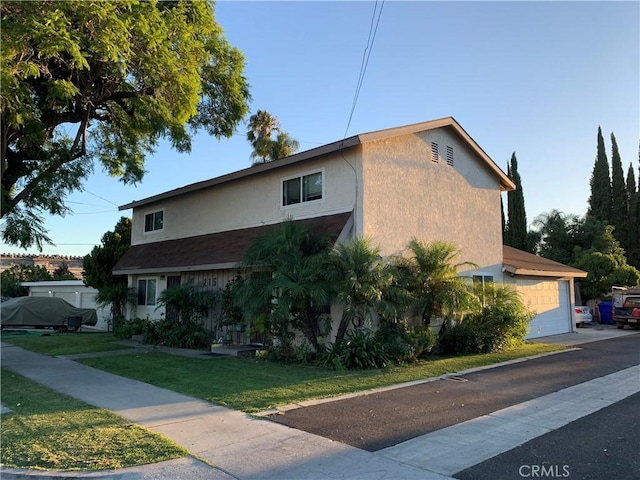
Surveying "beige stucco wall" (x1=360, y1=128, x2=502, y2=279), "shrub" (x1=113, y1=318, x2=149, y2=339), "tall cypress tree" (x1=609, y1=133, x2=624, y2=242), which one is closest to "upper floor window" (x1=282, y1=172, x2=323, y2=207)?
"beige stucco wall" (x1=360, y1=128, x2=502, y2=279)

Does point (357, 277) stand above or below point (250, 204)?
below

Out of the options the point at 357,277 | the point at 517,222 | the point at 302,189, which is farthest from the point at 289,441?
the point at 517,222

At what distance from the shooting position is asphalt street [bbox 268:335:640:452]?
6508 mm

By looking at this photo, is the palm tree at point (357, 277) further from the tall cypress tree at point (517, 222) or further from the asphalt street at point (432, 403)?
the tall cypress tree at point (517, 222)

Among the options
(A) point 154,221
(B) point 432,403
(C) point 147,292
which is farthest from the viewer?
(A) point 154,221

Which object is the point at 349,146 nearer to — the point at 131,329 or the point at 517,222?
the point at 131,329

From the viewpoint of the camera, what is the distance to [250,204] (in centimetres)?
1656

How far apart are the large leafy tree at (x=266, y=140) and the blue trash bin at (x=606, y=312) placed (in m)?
22.4

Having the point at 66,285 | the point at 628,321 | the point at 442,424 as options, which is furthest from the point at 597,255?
the point at 66,285

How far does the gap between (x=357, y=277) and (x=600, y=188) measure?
38742 millimetres

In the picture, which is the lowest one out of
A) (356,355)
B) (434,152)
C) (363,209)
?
(356,355)

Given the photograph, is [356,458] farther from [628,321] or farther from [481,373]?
→ [628,321]

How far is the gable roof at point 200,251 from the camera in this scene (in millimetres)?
13625

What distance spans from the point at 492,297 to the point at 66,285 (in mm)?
27309
